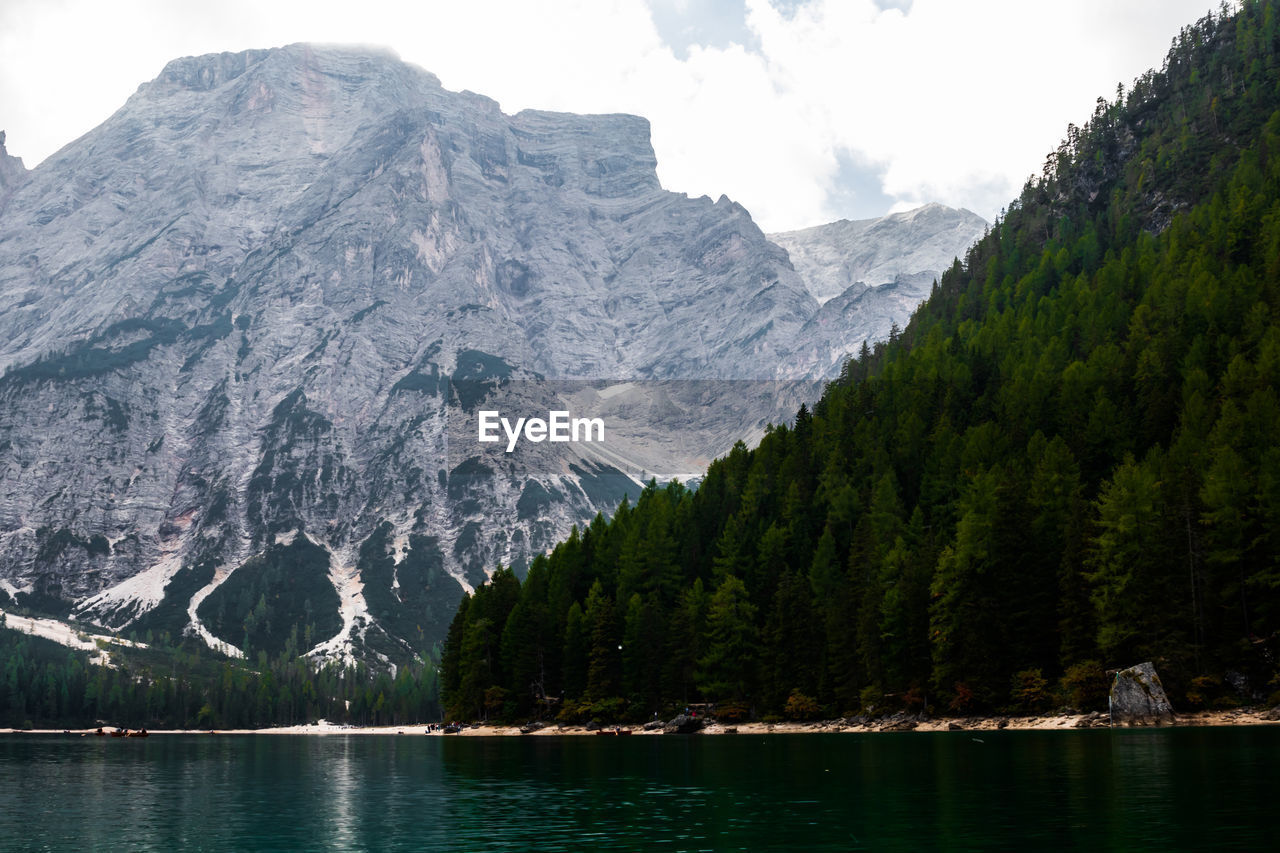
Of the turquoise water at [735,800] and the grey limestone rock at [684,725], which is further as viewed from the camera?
the grey limestone rock at [684,725]

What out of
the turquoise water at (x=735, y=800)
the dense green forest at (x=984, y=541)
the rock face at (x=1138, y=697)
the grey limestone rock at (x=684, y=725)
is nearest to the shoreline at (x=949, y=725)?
the grey limestone rock at (x=684, y=725)

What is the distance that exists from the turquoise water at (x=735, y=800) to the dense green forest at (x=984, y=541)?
18100 mm

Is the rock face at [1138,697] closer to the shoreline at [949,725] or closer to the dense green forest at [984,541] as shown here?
the shoreline at [949,725]

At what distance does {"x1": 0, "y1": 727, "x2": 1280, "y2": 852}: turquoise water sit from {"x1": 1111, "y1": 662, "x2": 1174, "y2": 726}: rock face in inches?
280

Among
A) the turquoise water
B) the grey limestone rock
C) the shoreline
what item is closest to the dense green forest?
the shoreline

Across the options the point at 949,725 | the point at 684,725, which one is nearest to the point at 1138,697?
the point at 949,725

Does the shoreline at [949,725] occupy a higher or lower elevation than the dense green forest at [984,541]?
lower

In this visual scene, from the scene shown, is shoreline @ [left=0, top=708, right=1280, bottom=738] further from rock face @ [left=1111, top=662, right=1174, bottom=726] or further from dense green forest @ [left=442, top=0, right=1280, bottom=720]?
dense green forest @ [left=442, top=0, right=1280, bottom=720]

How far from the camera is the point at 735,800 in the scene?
58062 millimetres

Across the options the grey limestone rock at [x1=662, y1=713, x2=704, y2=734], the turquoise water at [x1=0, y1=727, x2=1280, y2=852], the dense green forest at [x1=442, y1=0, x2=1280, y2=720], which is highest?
the dense green forest at [x1=442, y1=0, x2=1280, y2=720]

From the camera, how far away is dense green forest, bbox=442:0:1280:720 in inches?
4178

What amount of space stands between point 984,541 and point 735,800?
72.1m

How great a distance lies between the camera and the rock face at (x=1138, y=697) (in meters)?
97.6

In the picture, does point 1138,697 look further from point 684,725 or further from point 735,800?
point 684,725
